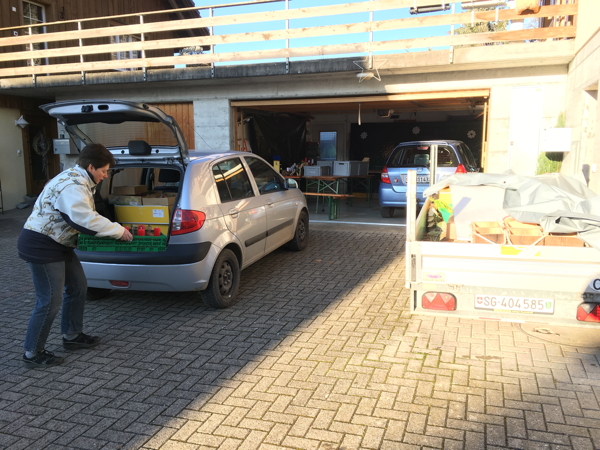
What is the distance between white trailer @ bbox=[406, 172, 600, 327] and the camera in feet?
10.8

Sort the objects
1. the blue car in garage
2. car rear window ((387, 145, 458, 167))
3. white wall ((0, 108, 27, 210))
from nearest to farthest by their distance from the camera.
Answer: the blue car in garage, car rear window ((387, 145, 458, 167)), white wall ((0, 108, 27, 210))

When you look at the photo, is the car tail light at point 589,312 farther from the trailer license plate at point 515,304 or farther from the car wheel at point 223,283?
the car wheel at point 223,283

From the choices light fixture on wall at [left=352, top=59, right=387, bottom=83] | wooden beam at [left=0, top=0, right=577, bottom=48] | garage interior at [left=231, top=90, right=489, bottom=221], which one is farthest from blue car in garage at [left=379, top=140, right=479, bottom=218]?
wooden beam at [left=0, top=0, right=577, bottom=48]

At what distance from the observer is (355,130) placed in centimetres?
1808

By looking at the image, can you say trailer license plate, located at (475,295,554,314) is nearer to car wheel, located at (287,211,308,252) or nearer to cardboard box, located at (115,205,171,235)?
cardboard box, located at (115,205,171,235)

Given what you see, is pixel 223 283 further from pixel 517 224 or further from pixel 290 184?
pixel 517 224

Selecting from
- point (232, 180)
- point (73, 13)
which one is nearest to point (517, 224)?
point (232, 180)

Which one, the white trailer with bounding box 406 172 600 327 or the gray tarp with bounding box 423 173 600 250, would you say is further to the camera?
→ the gray tarp with bounding box 423 173 600 250

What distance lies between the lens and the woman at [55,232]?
3711mm

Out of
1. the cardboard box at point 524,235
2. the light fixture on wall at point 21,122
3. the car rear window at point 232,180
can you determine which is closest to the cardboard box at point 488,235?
the cardboard box at point 524,235

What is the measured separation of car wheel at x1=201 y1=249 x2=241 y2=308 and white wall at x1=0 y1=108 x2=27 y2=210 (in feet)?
37.3

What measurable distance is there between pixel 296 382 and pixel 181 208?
2074 mm

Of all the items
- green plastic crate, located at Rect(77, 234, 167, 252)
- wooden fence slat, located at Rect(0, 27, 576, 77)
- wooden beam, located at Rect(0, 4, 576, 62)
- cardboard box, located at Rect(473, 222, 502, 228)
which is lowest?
green plastic crate, located at Rect(77, 234, 167, 252)

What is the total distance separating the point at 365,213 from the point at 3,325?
358 inches
